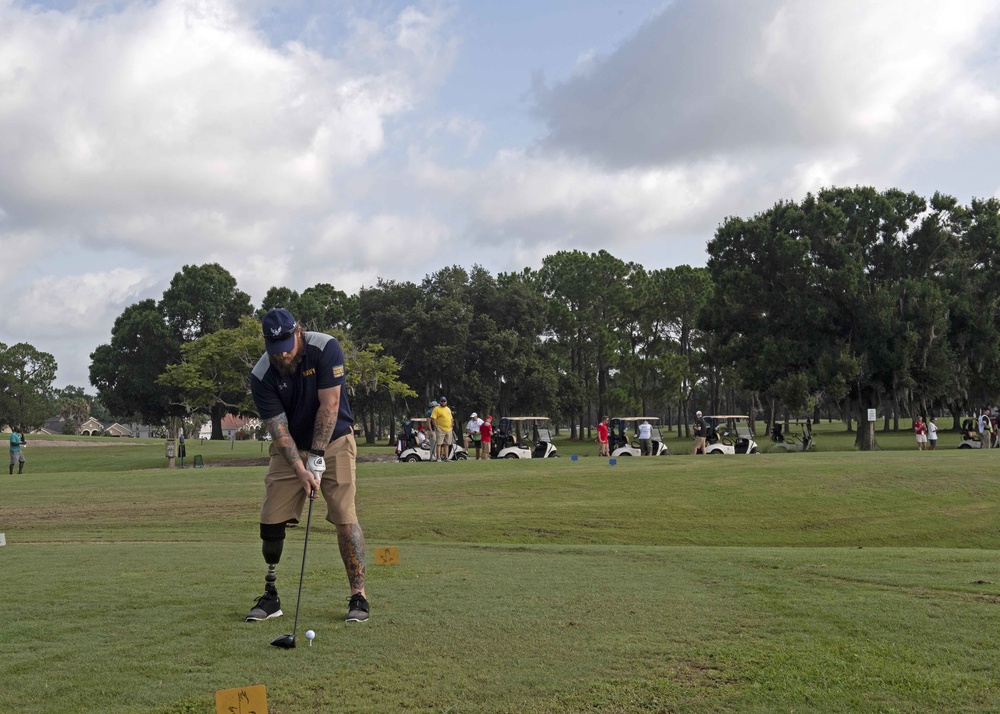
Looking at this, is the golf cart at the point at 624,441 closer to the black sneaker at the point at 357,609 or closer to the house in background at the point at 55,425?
the black sneaker at the point at 357,609

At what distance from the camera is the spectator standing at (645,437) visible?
40625mm

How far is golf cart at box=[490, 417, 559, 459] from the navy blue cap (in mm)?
31244

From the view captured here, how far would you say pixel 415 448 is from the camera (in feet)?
121

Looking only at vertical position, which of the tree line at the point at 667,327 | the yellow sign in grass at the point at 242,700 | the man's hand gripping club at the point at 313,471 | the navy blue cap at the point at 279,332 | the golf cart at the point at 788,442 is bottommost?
the yellow sign in grass at the point at 242,700

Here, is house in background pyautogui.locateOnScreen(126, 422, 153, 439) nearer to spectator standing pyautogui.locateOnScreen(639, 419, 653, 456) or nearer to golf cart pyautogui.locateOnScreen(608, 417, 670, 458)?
golf cart pyautogui.locateOnScreen(608, 417, 670, 458)

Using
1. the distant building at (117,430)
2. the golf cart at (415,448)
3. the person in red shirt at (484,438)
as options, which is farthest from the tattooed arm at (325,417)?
the distant building at (117,430)

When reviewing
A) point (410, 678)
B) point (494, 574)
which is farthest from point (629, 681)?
point (494, 574)

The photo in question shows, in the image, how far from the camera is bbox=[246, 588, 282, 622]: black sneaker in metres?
6.33

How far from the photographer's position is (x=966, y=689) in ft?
15.8

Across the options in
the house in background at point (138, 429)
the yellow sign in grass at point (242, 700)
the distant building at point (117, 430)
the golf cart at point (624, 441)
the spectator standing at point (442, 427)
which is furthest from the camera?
the house in background at point (138, 429)

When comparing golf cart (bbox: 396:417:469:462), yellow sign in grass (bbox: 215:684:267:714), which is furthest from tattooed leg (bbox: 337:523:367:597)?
golf cart (bbox: 396:417:469:462)

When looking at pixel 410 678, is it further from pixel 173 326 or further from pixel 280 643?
pixel 173 326

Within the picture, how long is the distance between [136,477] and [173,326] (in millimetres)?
50180

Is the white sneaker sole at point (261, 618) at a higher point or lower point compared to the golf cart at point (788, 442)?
lower
